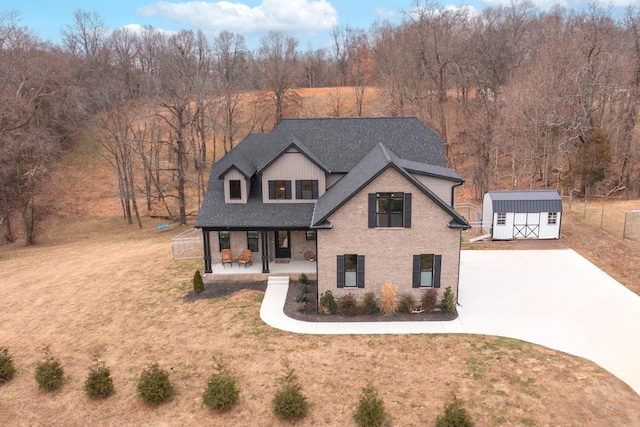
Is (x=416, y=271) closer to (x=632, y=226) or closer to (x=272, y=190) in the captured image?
(x=272, y=190)

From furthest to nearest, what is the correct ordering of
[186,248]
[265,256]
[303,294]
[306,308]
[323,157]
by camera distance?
[186,248]
[323,157]
[265,256]
[303,294]
[306,308]

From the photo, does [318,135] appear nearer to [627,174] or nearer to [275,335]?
[275,335]

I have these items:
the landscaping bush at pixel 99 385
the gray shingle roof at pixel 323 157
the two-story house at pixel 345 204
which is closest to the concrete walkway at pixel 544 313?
the two-story house at pixel 345 204

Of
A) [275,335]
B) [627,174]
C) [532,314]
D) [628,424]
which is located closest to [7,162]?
[275,335]

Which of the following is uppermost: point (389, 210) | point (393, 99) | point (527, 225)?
point (393, 99)

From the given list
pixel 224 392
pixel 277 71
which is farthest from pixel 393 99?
pixel 224 392

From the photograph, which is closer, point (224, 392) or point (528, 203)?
point (224, 392)

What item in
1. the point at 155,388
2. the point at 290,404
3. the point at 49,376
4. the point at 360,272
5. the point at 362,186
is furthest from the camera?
the point at 360,272
